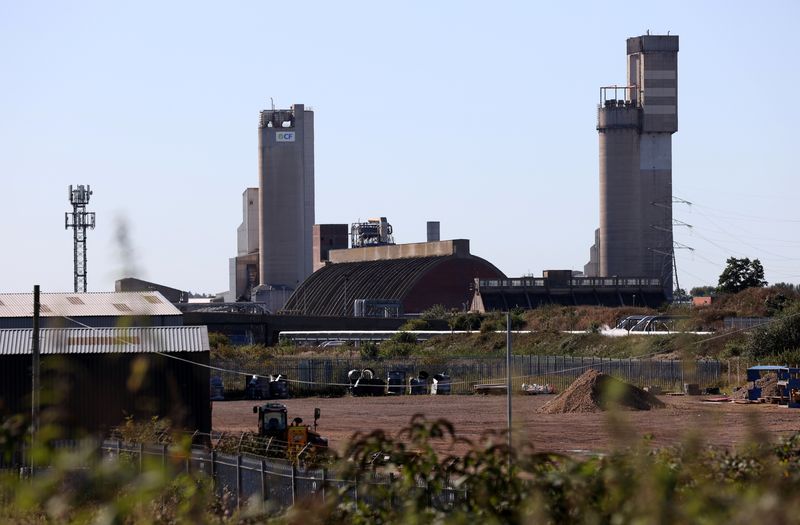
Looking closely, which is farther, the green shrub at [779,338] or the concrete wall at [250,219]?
the concrete wall at [250,219]

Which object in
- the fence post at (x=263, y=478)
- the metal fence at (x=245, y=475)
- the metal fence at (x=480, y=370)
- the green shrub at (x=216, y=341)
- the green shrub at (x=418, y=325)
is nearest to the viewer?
the metal fence at (x=245, y=475)

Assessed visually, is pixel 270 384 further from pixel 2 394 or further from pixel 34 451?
pixel 34 451

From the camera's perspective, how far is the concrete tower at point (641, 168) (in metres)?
146

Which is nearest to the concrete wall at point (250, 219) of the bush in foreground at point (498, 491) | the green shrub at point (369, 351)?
the green shrub at point (369, 351)

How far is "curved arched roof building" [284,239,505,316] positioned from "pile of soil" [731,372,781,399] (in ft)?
249

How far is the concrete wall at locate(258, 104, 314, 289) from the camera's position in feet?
545

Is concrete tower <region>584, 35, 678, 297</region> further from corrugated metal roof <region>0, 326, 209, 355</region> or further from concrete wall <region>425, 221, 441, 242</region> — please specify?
corrugated metal roof <region>0, 326, 209, 355</region>

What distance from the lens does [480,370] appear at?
224ft

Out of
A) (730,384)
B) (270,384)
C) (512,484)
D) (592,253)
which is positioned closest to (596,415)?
(730,384)

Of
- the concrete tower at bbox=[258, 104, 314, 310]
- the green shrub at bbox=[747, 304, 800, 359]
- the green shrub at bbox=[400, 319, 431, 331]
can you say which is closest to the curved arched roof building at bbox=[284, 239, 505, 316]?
the concrete tower at bbox=[258, 104, 314, 310]

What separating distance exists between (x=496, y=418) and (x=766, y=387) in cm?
1364

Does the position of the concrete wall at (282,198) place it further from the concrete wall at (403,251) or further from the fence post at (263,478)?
the fence post at (263,478)

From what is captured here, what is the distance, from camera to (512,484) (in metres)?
6.52

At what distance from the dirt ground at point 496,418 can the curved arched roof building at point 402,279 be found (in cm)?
6913
